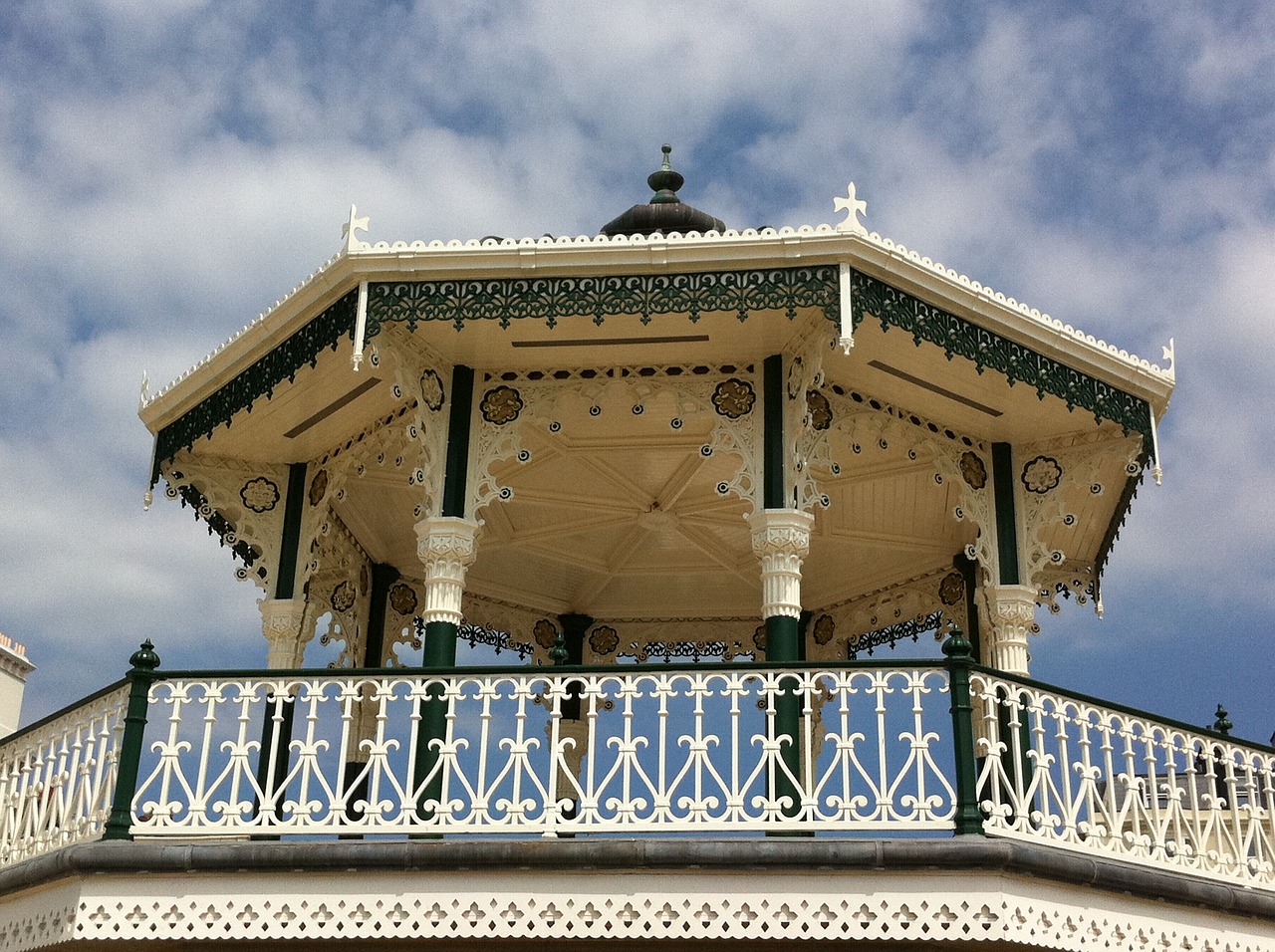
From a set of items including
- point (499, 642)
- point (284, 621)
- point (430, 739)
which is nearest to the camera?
point (430, 739)

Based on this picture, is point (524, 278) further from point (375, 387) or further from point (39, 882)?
point (39, 882)

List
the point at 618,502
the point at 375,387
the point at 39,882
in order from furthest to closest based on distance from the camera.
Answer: the point at 618,502 → the point at 375,387 → the point at 39,882

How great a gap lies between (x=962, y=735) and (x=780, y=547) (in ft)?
7.59

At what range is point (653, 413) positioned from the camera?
12.9 metres

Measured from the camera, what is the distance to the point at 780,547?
11.0 metres

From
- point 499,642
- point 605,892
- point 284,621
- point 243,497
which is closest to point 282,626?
point 284,621

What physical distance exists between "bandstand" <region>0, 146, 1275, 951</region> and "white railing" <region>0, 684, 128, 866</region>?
0.10 ft

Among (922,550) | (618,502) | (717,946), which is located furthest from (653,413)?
(717,946)

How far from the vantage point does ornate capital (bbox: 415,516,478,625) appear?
11203 mm

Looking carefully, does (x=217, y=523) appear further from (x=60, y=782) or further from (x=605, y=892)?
(x=605, y=892)

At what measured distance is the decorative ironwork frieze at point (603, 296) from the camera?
10641 mm

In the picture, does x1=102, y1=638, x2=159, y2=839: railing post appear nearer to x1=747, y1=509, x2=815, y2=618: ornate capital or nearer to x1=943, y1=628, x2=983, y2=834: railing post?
x1=747, y1=509, x2=815, y2=618: ornate capital

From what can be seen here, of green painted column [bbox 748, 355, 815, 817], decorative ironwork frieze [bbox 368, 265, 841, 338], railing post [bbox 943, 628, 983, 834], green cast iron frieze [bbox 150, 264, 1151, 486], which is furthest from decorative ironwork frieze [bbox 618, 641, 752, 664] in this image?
railing post [bbox 943, 628, 983, 834]

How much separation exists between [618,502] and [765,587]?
415 cm
